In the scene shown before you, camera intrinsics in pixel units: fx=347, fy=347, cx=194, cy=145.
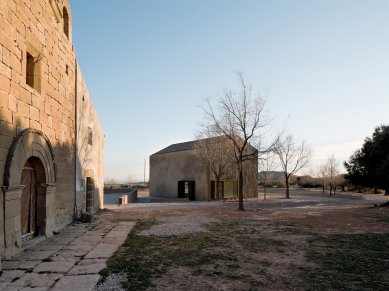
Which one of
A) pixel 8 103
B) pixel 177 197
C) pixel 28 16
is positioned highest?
pixel 28 16

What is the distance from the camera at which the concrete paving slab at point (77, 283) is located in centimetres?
472

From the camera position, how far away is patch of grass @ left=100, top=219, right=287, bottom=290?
542 cm

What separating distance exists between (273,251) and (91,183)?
9.73m

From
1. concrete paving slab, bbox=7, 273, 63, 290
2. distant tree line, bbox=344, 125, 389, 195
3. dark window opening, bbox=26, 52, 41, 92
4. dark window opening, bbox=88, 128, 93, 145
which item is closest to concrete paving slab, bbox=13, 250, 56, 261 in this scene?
concrete paving slab, bbox=7, 273, 63, 290

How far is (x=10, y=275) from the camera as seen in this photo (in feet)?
17.6

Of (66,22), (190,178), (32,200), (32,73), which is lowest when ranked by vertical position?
(32,200)

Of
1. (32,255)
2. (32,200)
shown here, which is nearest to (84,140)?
(32,200)

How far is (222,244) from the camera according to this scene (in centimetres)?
803

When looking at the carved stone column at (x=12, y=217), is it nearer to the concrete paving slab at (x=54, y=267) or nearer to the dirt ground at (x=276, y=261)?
the concrete paving slab at (x=54, y=267)

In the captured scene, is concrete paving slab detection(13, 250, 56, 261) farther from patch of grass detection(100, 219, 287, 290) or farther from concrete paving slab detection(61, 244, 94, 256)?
patch of grass detection(100, 219, 287, 290)

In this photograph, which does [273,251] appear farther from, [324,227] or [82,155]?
[82,155]

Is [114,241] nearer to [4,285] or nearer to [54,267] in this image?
[54,267]

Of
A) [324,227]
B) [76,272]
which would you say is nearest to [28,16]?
[76,272]

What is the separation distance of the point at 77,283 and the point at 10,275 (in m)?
1.24
